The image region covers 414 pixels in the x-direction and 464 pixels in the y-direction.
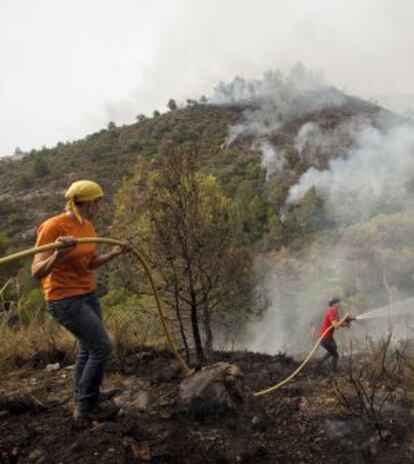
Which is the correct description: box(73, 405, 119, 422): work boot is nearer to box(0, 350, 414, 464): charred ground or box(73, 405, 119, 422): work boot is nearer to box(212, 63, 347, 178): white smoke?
box(0, 350, 414, 464): charred ground

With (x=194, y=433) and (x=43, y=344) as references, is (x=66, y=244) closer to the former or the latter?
(x=194, y=433)

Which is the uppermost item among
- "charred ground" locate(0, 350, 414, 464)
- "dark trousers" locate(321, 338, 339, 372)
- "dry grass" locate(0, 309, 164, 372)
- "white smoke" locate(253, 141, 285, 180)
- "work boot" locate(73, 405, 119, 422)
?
"white smoke" locate(253, 141, 285, 180)

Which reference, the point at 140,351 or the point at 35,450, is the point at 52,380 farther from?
the point at 35,450

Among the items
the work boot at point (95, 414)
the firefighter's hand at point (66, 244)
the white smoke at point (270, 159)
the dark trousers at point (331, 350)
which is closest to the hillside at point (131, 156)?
the white smoke at point (270, 159)

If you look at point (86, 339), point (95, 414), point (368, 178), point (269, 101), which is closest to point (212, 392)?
point (95, 414)

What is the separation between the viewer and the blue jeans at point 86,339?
359cm

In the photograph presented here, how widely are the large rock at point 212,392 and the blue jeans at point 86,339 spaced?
0.63 m

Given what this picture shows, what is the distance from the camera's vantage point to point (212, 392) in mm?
3961

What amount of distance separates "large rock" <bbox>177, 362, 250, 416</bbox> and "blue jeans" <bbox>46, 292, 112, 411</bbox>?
63 cm

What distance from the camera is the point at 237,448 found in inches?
140

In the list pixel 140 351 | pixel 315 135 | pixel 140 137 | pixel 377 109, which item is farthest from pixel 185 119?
pixel 140 351

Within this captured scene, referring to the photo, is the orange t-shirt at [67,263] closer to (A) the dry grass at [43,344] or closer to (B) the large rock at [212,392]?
(B) the large rock at [212,392]

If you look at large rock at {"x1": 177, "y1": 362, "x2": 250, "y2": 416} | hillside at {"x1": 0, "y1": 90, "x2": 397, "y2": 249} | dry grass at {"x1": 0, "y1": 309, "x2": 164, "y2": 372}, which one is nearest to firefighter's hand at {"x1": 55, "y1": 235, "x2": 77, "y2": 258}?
large rock at {"x1": 177, "y1": 362, "x2": 250, "y2": 416}

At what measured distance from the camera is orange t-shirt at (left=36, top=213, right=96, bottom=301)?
3492 mm
